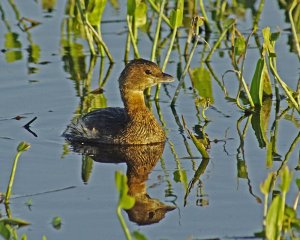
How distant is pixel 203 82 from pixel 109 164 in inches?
128

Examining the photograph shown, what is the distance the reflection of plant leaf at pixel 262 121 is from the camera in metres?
11.3

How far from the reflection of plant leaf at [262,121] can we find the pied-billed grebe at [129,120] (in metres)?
1.07

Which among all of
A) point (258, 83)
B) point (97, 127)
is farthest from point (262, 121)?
point (97, 127)

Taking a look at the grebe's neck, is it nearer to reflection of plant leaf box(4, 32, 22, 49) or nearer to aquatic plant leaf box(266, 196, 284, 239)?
reflection of plant leaf box(4, 32, 22, 49)

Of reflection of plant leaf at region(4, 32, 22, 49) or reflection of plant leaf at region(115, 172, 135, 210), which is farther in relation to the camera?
reflection of plant leaf at region(4, 32, 22, 49)

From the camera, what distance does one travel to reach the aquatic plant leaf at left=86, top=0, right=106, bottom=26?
522 inches

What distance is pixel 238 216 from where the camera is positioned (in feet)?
28.8

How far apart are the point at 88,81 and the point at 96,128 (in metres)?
2.52

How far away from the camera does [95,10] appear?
13273 mm

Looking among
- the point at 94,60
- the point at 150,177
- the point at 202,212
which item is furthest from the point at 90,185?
the point at 94,60

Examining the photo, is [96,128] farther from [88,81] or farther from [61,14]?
[61,14]

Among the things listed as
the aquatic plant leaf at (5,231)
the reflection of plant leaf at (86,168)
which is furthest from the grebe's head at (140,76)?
the aquatic plant leaf at (5,231)

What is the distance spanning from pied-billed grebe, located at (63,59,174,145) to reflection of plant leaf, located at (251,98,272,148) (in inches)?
42.2

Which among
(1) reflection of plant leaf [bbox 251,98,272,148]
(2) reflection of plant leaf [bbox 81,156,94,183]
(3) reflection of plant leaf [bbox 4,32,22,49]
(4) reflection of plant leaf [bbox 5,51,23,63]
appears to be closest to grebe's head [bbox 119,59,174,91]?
(1) reflection of plant leaf [bbox 251,98,272,148]
